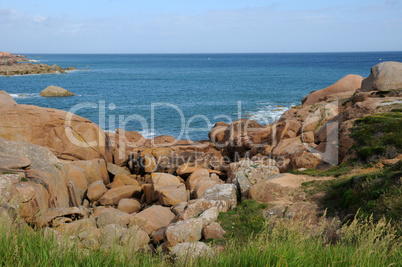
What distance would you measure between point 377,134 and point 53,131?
1786 cm

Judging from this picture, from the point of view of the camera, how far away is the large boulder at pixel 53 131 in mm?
19719

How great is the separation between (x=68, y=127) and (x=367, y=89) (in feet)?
67.2

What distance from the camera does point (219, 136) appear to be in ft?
96.3

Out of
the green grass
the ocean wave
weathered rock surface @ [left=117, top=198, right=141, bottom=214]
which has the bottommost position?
weathered rock surface @ [left=117, top=198, right=141, bottom=214]

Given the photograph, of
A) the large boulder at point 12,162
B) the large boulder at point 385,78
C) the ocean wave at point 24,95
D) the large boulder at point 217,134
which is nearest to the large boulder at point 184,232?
the large boulder at point 12,162

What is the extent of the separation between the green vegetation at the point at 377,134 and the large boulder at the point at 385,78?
18.6ft

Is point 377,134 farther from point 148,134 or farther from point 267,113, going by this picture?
point 267,113

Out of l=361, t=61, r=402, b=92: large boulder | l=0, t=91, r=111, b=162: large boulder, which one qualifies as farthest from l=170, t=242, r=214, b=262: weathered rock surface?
l=361, t=61, r=402, b=92: large boulder

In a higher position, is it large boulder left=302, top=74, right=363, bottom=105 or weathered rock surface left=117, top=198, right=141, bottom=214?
large boulder left=302, top=74, right=363, bottom=105

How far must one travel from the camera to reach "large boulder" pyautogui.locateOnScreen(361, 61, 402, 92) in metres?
23.5

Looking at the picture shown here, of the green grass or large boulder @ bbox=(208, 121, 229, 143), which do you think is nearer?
the green grass

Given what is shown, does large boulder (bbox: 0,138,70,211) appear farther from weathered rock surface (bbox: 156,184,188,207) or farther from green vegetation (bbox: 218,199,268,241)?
green vegetation (bbox: 218,199,268,241)

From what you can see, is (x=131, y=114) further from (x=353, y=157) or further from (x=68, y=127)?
(x=353, y=157)

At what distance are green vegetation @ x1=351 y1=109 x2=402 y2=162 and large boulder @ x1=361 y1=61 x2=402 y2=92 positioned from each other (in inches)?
223
